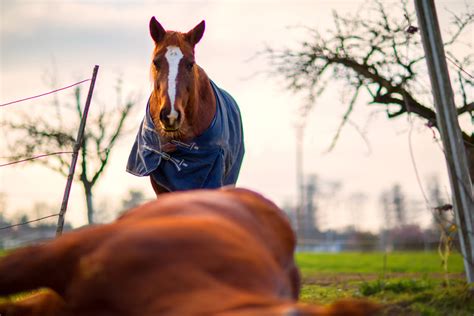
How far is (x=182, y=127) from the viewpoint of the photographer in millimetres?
6395

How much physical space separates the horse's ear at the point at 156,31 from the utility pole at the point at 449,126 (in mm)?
2278

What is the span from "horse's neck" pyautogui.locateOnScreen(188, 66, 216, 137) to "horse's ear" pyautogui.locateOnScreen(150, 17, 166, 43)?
44 cm

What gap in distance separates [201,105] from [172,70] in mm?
474

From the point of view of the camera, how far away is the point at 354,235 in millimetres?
43219

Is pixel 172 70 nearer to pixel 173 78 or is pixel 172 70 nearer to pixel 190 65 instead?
pixel 173 78

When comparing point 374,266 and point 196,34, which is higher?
point 196,34

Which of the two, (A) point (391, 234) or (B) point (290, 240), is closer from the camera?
(B) point (290, 240)

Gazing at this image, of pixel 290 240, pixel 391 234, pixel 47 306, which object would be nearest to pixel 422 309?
pixel 290 240

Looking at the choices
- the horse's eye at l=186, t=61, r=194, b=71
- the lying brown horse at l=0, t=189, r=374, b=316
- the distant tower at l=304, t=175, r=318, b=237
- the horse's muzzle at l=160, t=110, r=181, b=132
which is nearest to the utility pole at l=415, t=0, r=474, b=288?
the horse's eye at l=186, t=61, r=194, b=71

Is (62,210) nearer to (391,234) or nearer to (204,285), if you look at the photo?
(204,285)

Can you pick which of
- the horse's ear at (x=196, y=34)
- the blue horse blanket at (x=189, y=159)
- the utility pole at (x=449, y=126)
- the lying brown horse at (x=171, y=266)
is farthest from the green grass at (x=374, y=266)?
the lying brown horse at (x=171, y=266)

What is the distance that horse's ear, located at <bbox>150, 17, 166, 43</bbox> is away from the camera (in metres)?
6.54

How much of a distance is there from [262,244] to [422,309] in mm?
3663

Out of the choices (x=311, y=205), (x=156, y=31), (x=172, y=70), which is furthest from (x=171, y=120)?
(x=311, y=205)
